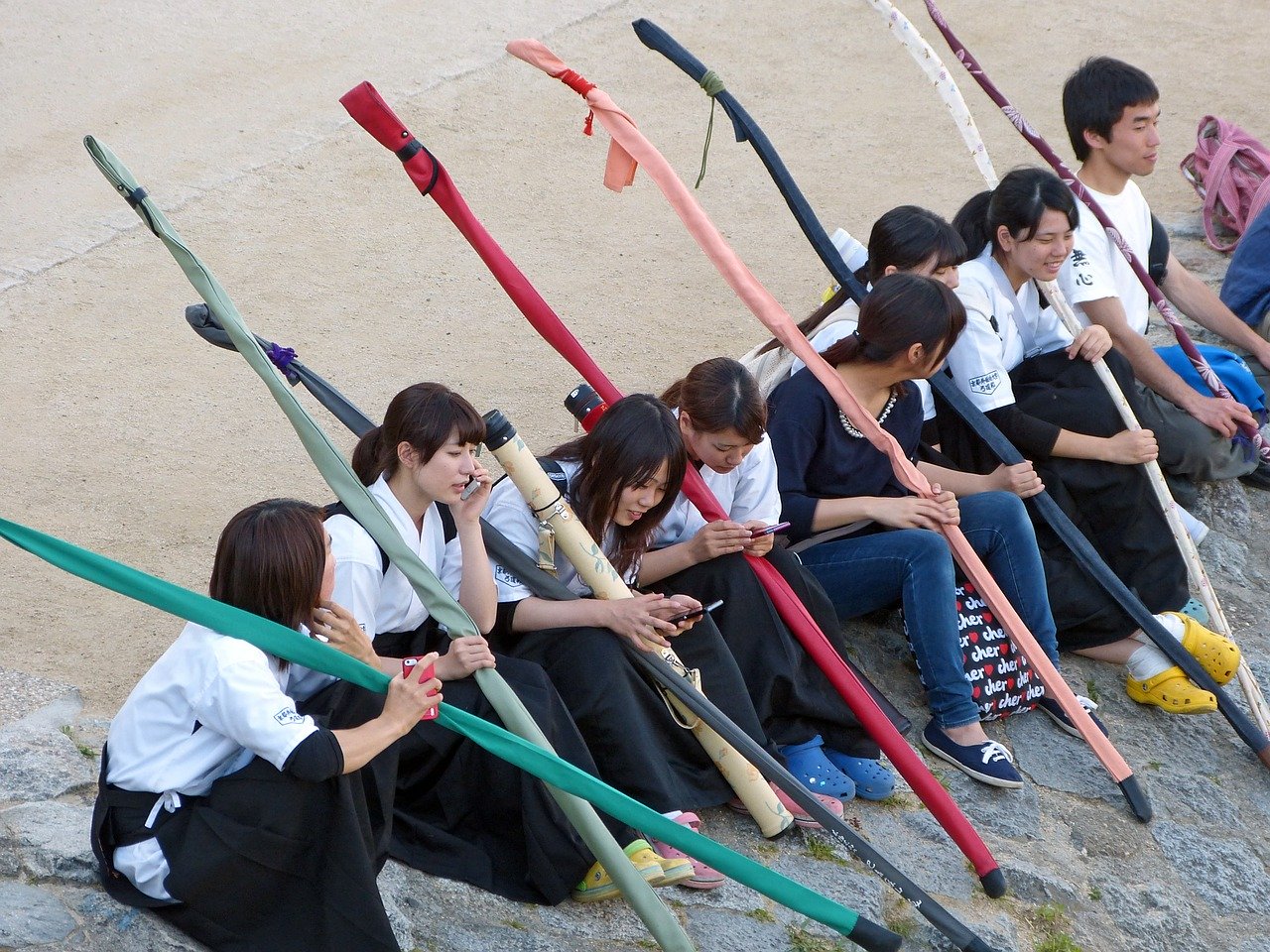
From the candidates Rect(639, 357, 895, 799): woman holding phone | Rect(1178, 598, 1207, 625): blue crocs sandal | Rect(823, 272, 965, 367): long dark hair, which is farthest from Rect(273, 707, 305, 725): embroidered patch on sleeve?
Rect(1178, 598, 1207, 625): blue crocs sandal

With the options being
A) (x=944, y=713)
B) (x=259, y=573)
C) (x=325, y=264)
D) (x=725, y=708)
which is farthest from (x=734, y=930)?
(x=325, y=264)

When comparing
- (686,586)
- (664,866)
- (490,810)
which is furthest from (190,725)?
(686,586)

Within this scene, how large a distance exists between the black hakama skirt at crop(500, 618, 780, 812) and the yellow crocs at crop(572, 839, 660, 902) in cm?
12

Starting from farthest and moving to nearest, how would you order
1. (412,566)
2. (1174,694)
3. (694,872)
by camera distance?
(1174,694)
(694,872)
(412,566)

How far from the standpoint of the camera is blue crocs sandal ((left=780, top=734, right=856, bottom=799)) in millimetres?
2902

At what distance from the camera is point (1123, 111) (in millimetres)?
3986

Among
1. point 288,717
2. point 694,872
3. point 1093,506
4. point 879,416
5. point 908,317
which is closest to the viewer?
point 288,717

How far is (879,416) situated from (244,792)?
5.79 ft

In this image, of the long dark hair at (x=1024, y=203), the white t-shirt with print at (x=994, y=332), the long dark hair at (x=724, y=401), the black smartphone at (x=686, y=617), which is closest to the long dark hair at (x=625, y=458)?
the long dark hair at (x=724, y=401)

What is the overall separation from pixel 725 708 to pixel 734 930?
1.42 feet

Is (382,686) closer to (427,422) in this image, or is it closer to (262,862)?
(262,862)

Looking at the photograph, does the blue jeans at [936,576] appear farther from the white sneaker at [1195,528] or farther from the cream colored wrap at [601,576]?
the white sneaker at [1195,528]

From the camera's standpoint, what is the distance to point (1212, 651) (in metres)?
3.52

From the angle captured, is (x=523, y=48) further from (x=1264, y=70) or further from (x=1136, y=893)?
(x=1264, y=70)
